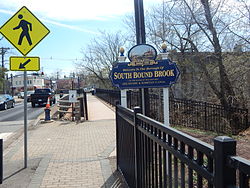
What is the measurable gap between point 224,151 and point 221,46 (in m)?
13.3

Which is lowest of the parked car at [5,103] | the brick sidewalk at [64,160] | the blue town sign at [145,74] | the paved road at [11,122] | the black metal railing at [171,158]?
the paved road at [11,122]

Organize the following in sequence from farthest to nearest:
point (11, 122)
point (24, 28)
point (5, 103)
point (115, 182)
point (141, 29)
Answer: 1. point (5, 103)
2. point (11, 122)
3. point (141, 29)
4. point (24, 28)
5. point (115, 182)

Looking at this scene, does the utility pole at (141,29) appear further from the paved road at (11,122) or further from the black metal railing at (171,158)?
the paved road at (11,122)

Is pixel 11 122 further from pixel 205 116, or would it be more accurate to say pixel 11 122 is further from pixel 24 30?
pixel 24 30

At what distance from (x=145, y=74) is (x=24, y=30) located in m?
2.72

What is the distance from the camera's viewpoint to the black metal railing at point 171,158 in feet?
4.55

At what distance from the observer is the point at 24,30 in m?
5.57

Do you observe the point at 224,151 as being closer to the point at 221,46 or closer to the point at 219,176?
the point at 219,176

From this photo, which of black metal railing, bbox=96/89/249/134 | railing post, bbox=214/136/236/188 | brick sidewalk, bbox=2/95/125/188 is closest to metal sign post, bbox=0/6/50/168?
brick sidewalk, bbox=2/95/125/188

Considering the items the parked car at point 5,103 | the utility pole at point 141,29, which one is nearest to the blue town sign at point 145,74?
the utility pole at point 141,29

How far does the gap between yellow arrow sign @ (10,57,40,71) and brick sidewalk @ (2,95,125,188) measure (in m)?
2.11

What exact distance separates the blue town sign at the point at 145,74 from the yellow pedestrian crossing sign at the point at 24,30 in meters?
1.87

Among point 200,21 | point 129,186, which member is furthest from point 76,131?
point 200,21

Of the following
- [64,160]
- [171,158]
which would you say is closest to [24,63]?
[64,160]
